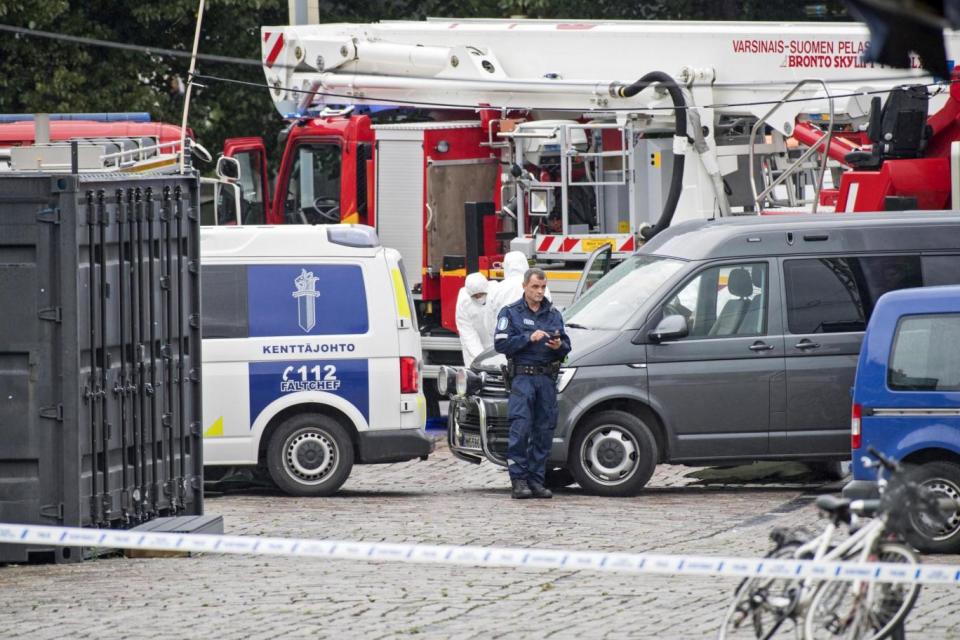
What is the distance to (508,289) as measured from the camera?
16.7m

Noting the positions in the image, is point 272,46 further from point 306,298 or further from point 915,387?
point 915,387

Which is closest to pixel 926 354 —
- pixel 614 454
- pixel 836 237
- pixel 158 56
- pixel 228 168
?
pixel 836 237

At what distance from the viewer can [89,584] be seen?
9.52 meters

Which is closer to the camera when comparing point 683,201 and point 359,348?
point 359,348

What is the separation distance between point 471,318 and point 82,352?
737 cm

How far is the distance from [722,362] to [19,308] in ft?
19.3

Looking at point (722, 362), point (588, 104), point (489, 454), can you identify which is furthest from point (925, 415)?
point (588, 104)

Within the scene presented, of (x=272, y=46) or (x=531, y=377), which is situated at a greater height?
(x=272, y=46)

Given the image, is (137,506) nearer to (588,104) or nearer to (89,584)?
(89,584)

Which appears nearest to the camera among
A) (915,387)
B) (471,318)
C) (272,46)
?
(915,387)

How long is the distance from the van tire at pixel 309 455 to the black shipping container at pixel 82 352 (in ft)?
9.38

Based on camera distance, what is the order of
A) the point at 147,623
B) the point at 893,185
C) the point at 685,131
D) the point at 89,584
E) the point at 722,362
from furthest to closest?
the point at 685,131, the point at 893,185, the point at 722,362, the point at 89,584, the point at 147,623

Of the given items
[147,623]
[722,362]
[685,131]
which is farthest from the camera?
[685,131]

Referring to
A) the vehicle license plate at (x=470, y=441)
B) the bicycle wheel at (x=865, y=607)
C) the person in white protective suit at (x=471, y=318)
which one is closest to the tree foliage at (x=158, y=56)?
the person in white protective suit at (x=471, y=318)
